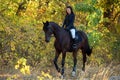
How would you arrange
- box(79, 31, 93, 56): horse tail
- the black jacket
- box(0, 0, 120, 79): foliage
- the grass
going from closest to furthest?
1. the grass
2. the black jacket
3. box(79, 31, 93, 56): horse tail
4. box(0, 0, 120, 79): foliage

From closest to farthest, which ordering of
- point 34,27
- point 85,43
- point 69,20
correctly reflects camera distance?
point 69,20 < point 85,43 < point 34,27

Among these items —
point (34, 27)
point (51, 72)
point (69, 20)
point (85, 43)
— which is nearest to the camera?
point (69, 20)

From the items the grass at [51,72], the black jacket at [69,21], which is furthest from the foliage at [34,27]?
the black jacket at [69,21]

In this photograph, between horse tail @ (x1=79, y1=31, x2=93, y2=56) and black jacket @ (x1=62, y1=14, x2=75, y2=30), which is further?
horse tail @ (x1=79, y1=31, x2=93, y2=56)

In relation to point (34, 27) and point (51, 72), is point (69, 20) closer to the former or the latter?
point (51, 72)

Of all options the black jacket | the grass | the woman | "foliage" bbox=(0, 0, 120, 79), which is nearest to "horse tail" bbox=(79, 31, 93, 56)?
the grass

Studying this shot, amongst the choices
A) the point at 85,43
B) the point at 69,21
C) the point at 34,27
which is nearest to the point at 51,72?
the point at 85,43

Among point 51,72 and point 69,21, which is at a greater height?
point 69,21

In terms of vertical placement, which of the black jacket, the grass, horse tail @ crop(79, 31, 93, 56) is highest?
the black jacket

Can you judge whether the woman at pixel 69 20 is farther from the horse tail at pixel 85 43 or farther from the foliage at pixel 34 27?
the foliage at pixel 34 27

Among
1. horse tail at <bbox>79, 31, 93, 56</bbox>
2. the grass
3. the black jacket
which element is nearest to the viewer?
the grass

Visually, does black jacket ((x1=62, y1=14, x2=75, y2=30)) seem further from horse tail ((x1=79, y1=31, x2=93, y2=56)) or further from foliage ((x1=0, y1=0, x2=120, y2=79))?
foliage ((x1=0, y1=0, x2=120, y2=79))

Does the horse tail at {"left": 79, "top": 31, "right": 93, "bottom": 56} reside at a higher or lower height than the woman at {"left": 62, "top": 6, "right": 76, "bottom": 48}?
lower

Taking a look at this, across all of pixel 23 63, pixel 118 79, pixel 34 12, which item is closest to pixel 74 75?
pixel 118 79
